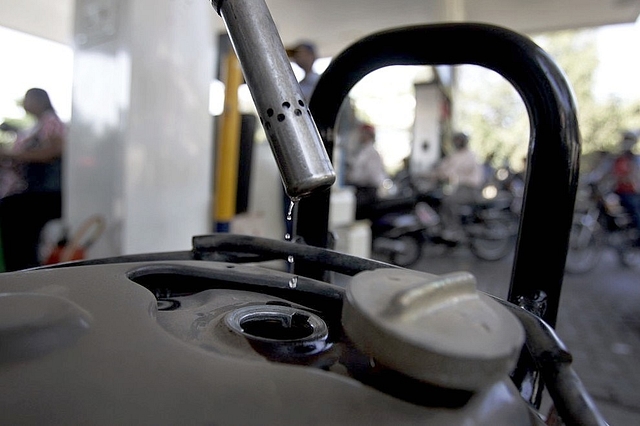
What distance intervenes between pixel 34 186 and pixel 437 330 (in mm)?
3532

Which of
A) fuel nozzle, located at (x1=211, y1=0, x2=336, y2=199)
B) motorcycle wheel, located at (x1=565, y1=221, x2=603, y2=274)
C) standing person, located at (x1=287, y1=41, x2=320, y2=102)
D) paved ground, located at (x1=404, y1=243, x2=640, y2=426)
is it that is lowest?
paved ground, located at (x1=404, y1=243, x2=640, y2=426)

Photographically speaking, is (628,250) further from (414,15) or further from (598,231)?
(414,15)

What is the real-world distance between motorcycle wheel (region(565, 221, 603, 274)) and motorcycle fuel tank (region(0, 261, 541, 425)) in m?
6.06

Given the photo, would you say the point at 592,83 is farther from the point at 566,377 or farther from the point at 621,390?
the point at 566,377

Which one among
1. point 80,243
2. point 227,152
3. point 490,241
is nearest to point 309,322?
point 80,243

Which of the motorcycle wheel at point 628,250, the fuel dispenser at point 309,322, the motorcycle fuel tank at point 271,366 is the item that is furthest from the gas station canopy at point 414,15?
the motorcycle fuel tank at point 271,366

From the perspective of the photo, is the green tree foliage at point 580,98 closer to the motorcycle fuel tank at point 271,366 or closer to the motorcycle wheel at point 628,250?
the motorcycle wheel at point 628,250

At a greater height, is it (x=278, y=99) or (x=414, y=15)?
(x=414, y=15)

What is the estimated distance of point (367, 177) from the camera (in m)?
6.08

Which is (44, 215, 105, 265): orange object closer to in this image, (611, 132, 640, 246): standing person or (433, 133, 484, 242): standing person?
(433, 133, 484, 242): standing person

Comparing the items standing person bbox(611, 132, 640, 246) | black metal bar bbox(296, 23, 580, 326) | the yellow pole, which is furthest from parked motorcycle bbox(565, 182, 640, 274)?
black metal bar bbox(296, 23, 580, 326)

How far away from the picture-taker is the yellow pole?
11.3 ft

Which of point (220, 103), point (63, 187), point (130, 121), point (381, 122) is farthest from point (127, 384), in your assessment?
point (381, 122)

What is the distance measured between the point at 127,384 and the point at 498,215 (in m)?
6.99
